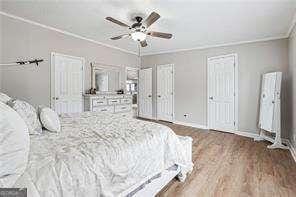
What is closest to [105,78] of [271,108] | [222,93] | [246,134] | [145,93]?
[145,93]

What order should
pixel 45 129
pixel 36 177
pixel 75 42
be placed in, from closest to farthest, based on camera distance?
1. pixel 36 177
2. pixel 45 129
3. pixel 75 42

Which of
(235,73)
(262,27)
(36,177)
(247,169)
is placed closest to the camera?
(36,177)

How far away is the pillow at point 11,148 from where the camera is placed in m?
0.97

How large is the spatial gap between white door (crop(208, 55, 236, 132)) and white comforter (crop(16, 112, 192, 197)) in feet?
10.7

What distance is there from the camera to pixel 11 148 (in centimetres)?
102

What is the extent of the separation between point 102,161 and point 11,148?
0.58 meters

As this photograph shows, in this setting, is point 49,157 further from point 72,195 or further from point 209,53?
point 209,53

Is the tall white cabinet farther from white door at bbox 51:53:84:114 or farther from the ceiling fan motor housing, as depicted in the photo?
white door at bbox 51:53:84:114

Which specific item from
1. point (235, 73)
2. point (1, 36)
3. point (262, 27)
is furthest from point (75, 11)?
point (235, 73)

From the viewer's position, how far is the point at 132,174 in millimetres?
1604

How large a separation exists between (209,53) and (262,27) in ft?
5.72

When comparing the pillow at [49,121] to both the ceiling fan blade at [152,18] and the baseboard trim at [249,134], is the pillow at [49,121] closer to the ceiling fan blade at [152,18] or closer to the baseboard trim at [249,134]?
the ceiling fan blade at [152,18]

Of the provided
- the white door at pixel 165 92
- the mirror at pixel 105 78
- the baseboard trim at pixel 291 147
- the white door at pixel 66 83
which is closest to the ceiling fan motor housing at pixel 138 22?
the white door at pixel 66 83

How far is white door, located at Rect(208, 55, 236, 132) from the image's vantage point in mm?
4895
